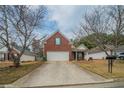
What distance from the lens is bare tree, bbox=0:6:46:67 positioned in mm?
17031

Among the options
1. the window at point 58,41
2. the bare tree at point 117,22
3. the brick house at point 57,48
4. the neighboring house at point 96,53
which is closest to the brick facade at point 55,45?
the brick house at point 57,48

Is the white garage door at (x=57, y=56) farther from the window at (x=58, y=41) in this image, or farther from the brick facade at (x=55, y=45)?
the window at (x=58, y=41)

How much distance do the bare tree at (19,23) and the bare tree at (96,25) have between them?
2.94 metres

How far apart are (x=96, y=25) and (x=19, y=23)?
549 cm

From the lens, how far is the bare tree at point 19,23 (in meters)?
17.0

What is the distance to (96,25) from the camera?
20.3 m

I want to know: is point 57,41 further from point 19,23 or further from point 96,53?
point 96,53

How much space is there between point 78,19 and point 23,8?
3.30m

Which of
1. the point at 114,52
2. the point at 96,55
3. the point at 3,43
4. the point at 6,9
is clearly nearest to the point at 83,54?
the point at 96,55

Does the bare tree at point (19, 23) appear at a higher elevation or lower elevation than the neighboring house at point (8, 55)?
higher

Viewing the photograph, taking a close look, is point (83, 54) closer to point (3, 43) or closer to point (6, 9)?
point (3, 43)

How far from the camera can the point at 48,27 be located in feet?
52.4

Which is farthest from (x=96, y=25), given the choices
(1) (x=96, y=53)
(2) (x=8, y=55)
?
(1) (x=96, y=53)
